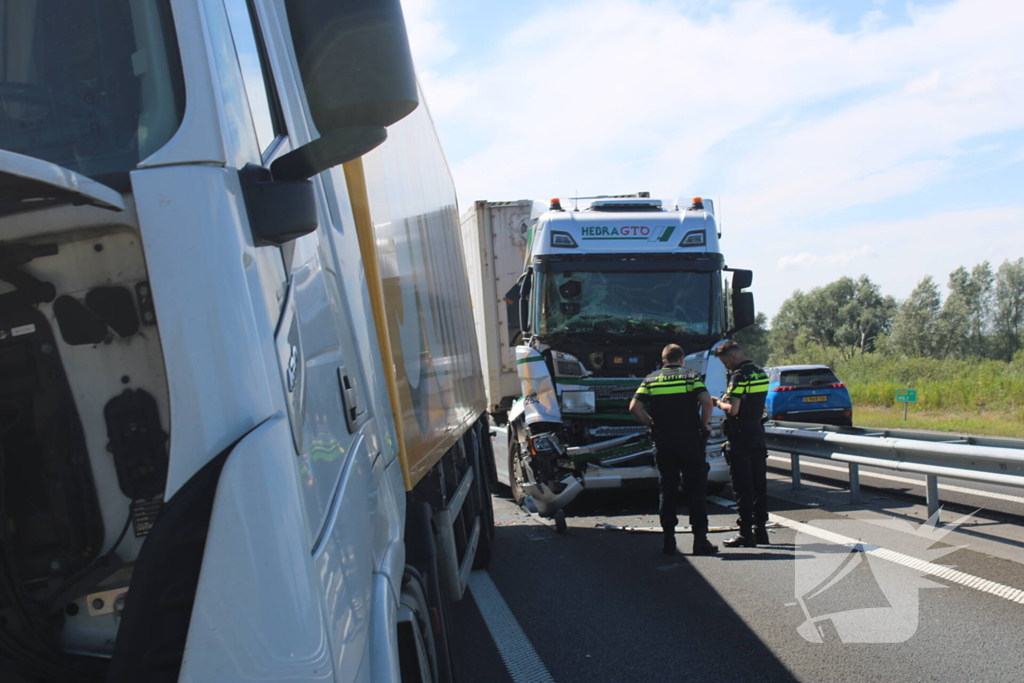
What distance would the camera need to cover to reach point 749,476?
306 inches

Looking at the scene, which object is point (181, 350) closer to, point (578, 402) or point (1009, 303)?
point (578, 402)

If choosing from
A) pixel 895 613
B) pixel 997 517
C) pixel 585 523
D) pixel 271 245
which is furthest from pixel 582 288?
pixel 271 245

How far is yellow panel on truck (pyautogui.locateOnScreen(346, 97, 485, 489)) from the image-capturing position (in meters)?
3.35

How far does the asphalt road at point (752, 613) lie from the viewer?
4.59 m

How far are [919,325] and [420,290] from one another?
252ft

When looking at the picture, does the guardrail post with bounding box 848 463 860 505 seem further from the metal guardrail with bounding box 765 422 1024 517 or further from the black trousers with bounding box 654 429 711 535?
the black trousers with bounding box 654 429 711 535

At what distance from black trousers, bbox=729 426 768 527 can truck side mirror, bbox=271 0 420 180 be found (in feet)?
21.3

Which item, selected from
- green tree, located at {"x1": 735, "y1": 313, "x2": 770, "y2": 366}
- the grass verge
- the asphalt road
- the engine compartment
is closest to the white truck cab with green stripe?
the asphalt road

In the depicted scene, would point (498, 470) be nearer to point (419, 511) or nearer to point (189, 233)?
point (419, 511)

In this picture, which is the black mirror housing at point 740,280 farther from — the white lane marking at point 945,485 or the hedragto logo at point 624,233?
the white lane marking at point 945,485

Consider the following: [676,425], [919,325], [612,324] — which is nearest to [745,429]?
[676,425]

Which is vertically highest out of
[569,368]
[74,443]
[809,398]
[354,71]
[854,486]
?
A: [354,71]

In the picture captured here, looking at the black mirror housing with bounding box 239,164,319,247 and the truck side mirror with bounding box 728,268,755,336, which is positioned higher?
the black mirror housing with bounding box 239,164,319,247

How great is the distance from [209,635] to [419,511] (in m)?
1.78
